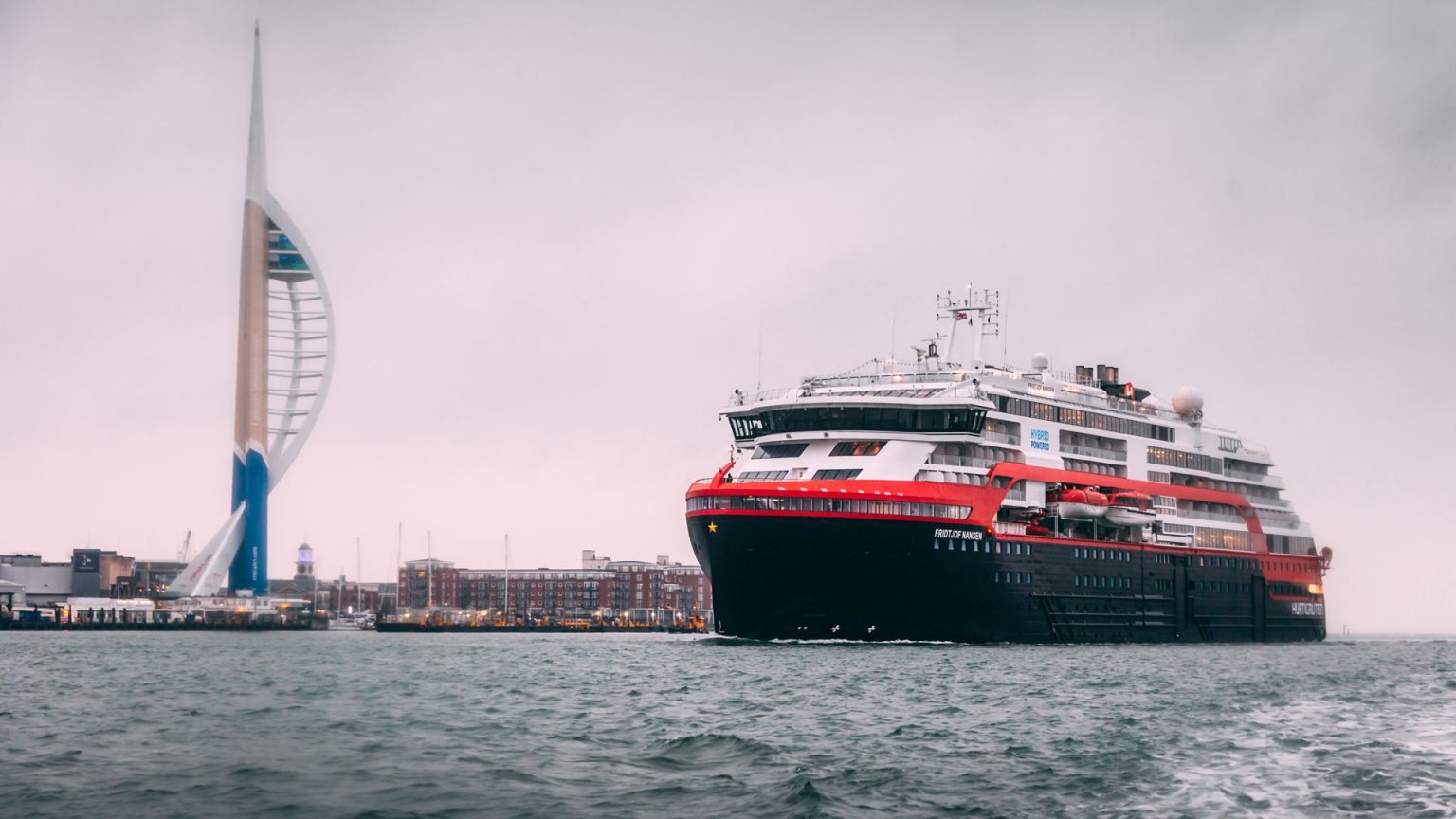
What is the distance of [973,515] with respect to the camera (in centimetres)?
6712

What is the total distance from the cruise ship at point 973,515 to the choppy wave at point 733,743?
13.1m

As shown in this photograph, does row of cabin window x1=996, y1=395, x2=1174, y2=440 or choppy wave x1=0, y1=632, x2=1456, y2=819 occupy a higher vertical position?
row of cabin window x1=996, y1=395, x2=1174, y2=440

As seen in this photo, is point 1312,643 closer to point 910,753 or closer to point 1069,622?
point 1069,622

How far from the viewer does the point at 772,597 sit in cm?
6444

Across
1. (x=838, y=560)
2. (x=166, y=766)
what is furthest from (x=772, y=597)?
(x=166, y=766)

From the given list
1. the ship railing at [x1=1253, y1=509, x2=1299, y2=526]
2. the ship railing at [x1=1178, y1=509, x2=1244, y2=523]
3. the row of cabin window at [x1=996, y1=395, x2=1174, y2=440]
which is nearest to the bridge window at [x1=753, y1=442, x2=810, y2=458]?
the row of cabin window at [x1=996, y1=395, x2=1174, y2=440]

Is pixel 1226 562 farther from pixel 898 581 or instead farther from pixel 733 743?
pixel 733 743

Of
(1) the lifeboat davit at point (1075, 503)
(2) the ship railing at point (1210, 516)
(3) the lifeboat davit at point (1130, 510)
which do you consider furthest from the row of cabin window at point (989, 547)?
(2) the ship railing at point (1210, 516)

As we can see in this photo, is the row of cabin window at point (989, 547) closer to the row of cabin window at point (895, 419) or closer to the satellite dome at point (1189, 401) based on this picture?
the row of cabin window at point (895, 419)

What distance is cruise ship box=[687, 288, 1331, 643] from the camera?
64000mm

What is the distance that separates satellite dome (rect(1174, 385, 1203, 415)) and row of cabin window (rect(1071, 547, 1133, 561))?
1630 cm

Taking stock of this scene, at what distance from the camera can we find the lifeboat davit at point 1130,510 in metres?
76.4

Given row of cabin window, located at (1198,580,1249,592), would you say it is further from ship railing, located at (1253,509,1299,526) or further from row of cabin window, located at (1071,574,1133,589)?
row of cabin window, located at (1071,574,1133,589)

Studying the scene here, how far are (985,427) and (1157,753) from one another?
146 feet
